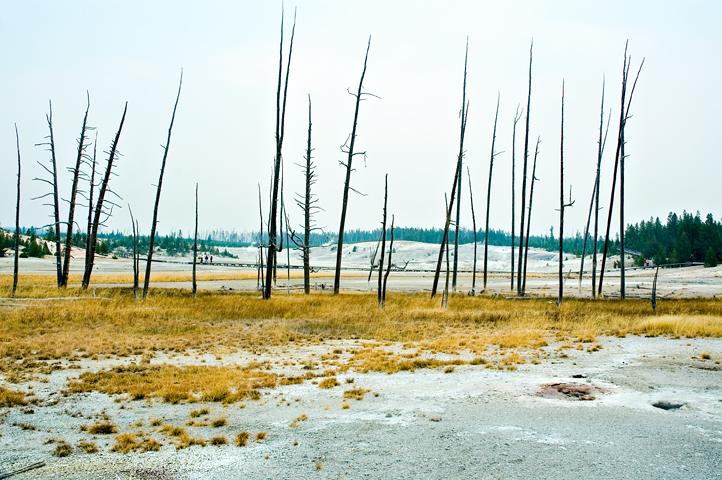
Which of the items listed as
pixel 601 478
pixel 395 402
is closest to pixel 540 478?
pixel 601 478

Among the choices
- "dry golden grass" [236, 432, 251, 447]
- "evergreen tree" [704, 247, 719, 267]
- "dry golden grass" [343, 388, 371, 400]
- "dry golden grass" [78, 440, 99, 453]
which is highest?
"evergreen tree" [704, 247, 719, 267]

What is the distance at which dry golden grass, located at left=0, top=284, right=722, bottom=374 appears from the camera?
13.7 m

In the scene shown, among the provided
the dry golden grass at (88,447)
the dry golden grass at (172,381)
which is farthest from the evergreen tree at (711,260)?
the dry golden grass at (88,447)

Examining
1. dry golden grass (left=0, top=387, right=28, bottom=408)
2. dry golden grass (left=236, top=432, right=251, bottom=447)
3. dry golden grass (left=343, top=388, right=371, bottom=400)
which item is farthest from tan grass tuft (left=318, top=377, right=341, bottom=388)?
dry golden grass (left=0, top=387, right=28, bottom=408)

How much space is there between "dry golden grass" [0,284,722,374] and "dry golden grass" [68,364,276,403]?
0.25 m

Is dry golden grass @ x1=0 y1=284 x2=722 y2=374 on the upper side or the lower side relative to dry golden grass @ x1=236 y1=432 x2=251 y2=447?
lower

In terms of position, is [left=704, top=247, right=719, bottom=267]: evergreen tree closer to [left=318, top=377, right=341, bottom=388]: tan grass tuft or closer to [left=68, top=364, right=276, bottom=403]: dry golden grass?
[left=318, top=377, right=341, bottom=388]: tan grass tuft

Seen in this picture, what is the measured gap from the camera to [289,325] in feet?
58.4

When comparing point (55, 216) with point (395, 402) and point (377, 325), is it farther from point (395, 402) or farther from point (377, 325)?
point (395, 402)

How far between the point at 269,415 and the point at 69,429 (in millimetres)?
2661

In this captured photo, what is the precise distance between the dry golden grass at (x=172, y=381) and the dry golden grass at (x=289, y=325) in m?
0.25

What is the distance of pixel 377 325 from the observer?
59.3ft

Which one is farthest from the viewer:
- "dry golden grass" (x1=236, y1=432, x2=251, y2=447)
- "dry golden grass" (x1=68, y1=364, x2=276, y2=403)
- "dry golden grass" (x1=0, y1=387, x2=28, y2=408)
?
"dry golden grass" (x1=68, y1=364, x2=276, y2=403)

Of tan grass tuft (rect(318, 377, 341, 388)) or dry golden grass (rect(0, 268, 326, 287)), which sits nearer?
tan grass tuft (rect(318, 377, 341, 388))
